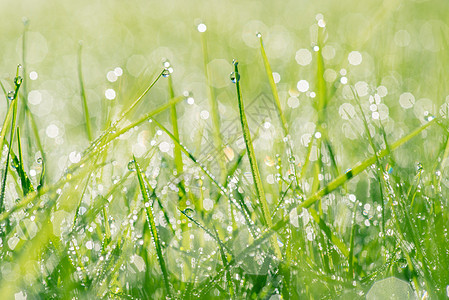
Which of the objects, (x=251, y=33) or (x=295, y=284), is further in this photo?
(x=251, y=33)

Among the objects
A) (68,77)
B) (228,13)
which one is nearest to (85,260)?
→ (68,77)

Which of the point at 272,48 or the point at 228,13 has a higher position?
the point at 228,13

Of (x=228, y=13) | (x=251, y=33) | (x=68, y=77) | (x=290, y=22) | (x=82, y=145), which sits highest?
(x=228, y=13)

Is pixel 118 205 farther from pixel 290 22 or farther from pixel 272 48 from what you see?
pixel 290 22

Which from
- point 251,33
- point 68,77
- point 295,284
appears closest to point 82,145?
point 295,284

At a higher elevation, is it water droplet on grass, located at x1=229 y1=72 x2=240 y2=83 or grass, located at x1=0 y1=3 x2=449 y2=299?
water droplet on grass, located at x1=229 y1=72 x2=240 y2=83

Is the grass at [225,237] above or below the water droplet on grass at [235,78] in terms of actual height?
below

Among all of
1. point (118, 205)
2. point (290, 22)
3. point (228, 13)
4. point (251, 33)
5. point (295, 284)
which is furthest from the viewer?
point (228, 13)

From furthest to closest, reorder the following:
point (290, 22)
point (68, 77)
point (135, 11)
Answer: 1. point (135, 11)
2. point (290, 22)
3. point (68, 77)

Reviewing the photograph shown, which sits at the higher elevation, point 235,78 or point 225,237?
point 235,78
